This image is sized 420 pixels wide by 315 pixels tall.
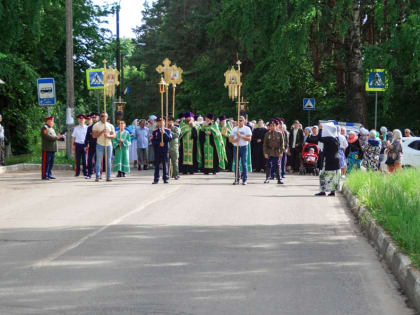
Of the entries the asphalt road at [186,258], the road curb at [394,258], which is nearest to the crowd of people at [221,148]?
the asphalt road at [186,258]

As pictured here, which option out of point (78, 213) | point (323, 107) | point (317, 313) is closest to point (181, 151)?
point (323, 107)

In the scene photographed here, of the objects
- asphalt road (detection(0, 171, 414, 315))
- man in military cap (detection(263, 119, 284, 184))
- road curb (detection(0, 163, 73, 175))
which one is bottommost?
road curb (detection(0, 163, 73, 175))

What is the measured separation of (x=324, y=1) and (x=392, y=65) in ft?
13.5

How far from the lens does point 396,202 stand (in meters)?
12.3

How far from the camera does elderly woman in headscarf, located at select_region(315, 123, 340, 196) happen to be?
1819 cm

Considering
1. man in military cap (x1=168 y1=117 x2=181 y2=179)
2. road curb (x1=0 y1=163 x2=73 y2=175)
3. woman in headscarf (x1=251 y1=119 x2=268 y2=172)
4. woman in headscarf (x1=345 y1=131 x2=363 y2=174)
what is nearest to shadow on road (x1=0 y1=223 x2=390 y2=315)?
man in military cap (x1=168 y1=117 x2=181 y2=179)

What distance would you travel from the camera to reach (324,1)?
3064 centimetres

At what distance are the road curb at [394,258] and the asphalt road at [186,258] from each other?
13 cm

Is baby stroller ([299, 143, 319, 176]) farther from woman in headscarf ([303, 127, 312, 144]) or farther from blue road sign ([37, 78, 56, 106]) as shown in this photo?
blue road sign ([37, 78, 56, 106])

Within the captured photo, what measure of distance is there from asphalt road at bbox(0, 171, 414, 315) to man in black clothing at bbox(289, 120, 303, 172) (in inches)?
441

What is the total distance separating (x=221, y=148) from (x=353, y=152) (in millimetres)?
4729

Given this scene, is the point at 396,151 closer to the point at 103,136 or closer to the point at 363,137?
the point at 363,137

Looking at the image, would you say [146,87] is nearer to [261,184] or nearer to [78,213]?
[261,184]

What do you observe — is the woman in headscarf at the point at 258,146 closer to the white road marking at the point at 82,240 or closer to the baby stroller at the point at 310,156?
the baby stroller at the point at 310,156
